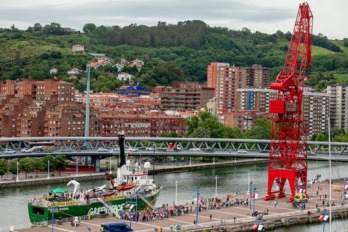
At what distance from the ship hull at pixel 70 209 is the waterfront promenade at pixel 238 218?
4.34ft

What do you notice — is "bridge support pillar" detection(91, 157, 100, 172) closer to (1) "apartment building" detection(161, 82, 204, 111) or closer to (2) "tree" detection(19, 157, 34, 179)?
(2) "tree" detection(19, 157, 34, 179)

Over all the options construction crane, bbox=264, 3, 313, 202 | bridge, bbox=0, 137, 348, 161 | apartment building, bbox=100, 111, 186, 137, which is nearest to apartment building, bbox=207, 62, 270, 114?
apartment building, bbox=100, 111, 186, 137

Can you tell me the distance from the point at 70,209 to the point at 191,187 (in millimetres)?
19973

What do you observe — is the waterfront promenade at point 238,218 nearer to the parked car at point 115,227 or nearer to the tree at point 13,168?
the parked car at point 115,227

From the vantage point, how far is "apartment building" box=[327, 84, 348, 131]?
137750mm

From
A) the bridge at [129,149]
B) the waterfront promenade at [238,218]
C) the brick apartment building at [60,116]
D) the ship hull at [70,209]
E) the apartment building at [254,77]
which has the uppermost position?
the apartment building at [254,77]

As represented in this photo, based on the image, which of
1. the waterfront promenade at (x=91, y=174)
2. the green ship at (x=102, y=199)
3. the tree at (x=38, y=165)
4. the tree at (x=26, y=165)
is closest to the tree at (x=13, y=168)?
the tree at (x=26, y=165)

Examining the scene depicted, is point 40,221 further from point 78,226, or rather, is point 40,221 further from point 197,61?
point 197,61

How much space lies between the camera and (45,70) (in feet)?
473

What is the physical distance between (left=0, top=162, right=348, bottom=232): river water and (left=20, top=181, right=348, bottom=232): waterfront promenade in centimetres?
123

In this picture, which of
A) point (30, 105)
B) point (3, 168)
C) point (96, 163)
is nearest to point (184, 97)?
point (30, 105)

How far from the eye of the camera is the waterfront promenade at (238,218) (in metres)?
48.2

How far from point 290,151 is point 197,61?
135 m

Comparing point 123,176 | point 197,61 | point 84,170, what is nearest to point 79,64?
point 197,61
